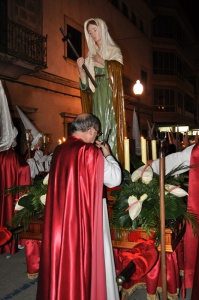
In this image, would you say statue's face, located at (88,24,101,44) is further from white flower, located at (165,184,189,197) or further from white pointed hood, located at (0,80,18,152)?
white flower, located at (165,184,189,197)

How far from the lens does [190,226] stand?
3.32m

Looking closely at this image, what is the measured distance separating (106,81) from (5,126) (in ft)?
6.42

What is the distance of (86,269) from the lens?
105 inches

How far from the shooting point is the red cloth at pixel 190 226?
324 cm

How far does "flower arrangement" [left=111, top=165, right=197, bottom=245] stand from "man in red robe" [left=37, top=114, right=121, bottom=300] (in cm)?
34

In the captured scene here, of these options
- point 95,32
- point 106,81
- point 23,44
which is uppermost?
point 23,44

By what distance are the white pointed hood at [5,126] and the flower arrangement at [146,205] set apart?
8.56 ft

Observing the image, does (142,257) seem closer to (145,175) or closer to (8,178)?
(145,175)

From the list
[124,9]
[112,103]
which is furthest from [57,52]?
[112,103]

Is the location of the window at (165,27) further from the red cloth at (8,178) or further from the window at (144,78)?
the red cloth at (8,178)

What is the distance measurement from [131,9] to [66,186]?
2121cm

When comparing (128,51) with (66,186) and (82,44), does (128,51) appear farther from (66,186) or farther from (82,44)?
(66,186)

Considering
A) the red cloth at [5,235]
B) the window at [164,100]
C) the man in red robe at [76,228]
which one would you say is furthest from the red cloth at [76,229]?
the window at [164,100]

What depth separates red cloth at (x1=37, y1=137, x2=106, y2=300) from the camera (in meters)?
2.65
